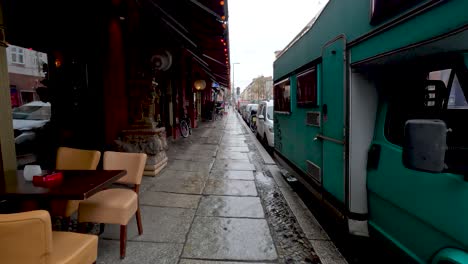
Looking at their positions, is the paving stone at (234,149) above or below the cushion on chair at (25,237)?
below

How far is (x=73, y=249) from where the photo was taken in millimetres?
2035

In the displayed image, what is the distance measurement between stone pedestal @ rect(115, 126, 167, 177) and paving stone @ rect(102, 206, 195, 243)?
179 centimetres

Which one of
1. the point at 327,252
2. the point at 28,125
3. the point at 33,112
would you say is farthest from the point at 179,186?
the point at 33,112

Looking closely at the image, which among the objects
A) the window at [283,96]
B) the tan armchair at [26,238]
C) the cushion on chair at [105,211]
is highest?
the window at [283,96]

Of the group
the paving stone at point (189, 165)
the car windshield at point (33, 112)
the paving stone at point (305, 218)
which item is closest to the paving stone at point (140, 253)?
the paving stone at point (305, 218)

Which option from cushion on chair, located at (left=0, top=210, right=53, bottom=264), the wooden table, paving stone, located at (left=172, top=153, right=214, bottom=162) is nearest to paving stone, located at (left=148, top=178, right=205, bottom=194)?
paving stone, located at (left=172, top=153, right=214, bottom=162)

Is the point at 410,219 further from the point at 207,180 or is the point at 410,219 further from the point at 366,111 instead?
the point at 207,180

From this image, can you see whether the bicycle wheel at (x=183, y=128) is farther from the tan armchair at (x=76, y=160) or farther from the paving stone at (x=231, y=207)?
the tan armchair at (x=76, y=160)

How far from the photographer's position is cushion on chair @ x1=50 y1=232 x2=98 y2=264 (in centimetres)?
193

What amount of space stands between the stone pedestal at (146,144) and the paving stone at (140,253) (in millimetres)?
2777

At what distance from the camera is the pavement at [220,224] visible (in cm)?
302

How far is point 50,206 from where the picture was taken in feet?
10.6

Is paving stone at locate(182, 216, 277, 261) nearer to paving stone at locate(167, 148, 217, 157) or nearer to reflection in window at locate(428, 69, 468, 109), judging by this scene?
reflection in window at locate(428, 69, 468, 109)

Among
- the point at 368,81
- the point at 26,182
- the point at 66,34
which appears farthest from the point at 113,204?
the point at 66,34
